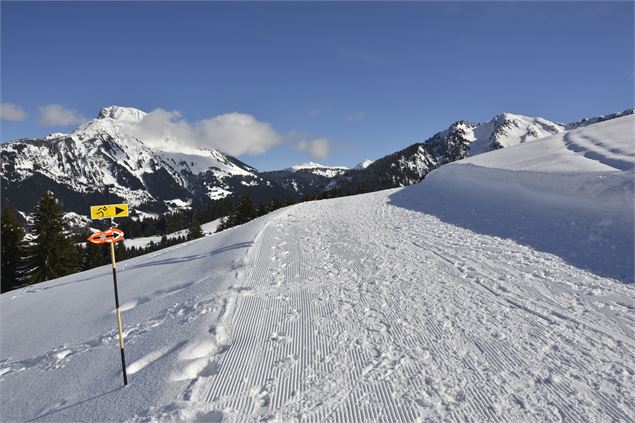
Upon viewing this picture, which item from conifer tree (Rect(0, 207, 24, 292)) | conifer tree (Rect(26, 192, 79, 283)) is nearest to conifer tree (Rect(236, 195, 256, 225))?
conifer tree (Rect(26, 192, 79, 283))

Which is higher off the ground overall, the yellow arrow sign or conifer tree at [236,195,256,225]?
the yellow arrow sign

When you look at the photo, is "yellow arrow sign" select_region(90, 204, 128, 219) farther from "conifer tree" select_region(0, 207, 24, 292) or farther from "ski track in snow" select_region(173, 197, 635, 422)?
"conifer tree" select_region(0, 207, 24, 292)

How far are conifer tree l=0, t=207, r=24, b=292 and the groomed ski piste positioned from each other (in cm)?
1661

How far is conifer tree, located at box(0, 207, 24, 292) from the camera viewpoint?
29.0m

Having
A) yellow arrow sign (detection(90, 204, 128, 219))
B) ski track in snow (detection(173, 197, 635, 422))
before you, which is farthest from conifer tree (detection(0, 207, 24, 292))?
yellow arrow sign (detection(90, 204, 128, 219))

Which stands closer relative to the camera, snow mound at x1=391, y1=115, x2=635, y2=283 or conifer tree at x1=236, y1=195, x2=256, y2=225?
snow mound at x1=391, y1=115, x2=635, y2=283

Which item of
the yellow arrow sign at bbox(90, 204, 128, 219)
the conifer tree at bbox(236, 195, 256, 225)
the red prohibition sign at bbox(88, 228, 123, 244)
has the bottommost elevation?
the conifer tree at bbox(236, 195, 256, 225)

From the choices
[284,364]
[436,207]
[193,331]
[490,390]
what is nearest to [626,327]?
[490,390]

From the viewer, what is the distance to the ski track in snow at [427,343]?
16.7 feet

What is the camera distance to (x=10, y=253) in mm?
29375

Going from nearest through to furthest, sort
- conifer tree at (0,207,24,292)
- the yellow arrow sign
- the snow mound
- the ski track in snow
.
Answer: the ski track in snow, the yellow arrow sign, the snow mound, conifer tree at (0,207,24,292)

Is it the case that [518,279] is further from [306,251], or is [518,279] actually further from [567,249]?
[306,251]

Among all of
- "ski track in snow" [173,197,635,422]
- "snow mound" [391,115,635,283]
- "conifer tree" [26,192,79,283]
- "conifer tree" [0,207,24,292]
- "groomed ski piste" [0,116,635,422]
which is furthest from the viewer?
"conifer tree" [26,192,79,283]

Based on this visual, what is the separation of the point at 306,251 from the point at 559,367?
9535 mm
